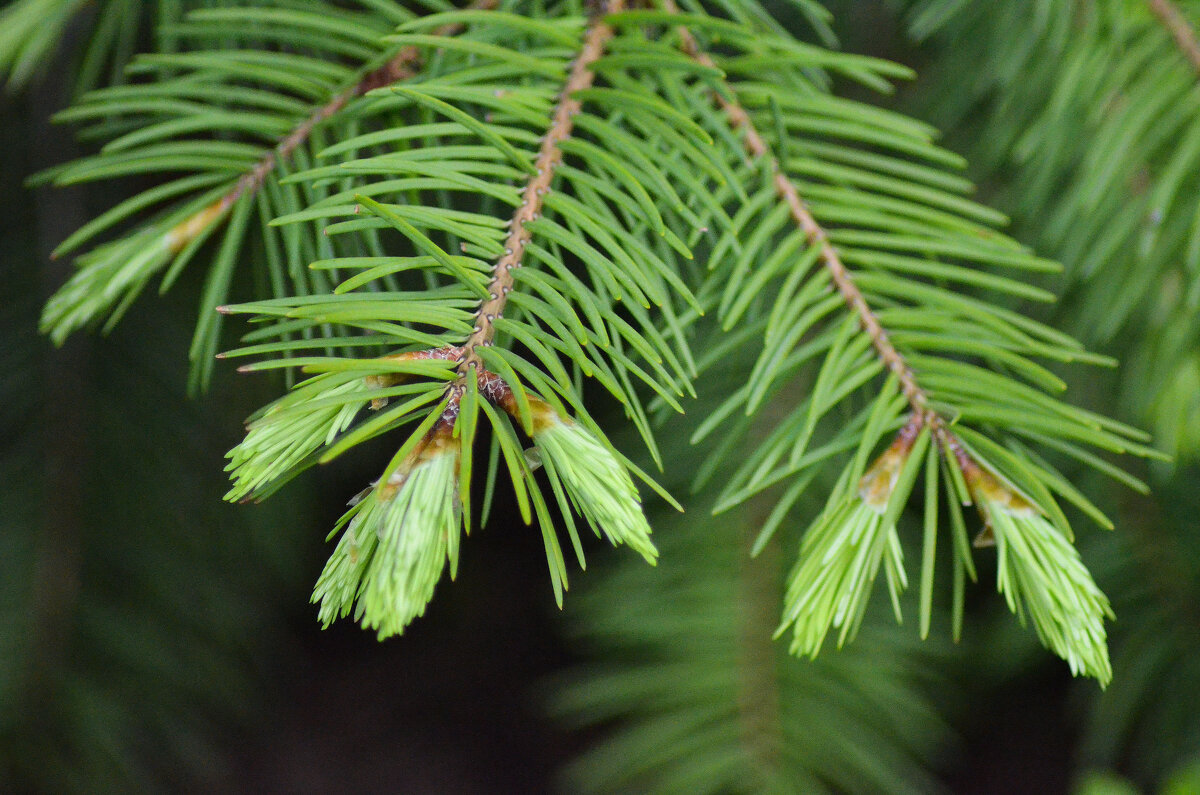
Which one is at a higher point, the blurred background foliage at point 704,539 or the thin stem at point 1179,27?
the thin stem at point 1179,27

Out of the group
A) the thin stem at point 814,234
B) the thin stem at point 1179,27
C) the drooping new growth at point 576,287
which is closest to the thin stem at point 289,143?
the drooping new growth at point 576,287

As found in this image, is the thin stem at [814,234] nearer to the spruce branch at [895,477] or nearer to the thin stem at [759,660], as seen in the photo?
the spruce branch at [895,477]

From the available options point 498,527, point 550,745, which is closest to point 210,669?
point 498,527

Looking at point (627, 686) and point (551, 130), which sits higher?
point (551, 130)

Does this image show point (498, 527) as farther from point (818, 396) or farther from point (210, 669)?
point (818, 396)

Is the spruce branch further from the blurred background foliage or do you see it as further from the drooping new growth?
the blurred background foliage
